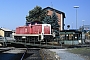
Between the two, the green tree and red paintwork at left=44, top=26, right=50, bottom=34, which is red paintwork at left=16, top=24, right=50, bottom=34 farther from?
the green tree

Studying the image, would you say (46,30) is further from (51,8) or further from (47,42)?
(51,8)

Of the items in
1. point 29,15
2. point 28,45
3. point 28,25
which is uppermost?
point 29,15

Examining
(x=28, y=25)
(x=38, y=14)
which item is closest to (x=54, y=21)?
(x=38, y=14)

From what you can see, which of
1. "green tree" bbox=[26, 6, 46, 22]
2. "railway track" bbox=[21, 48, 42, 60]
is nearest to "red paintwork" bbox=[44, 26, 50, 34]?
"railway track" bbox=[21, 48, 42, 60]

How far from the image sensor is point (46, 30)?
4531 cm

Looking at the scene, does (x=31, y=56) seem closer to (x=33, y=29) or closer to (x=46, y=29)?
(x=46, y=29)

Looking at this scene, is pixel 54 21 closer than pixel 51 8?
Yes

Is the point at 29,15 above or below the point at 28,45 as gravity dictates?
above

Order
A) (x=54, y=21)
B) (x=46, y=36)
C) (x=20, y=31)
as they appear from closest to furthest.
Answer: (x=46, y=36) < (x=20, y=31) < (x=54, y=21)

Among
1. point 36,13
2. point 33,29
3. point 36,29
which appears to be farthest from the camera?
point 36,13

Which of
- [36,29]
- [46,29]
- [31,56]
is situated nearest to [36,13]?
[36,29]

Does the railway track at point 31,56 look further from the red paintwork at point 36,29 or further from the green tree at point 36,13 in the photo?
the green tree at point 36,13

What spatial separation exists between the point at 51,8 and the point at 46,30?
52544 millimetres

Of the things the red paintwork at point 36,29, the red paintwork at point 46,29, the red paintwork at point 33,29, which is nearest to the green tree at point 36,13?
the red paintwork at point 33,29
